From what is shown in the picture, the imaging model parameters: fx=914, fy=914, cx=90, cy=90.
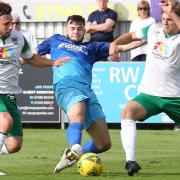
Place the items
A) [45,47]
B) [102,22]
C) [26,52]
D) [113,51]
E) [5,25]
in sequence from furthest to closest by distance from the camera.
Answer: [102,22] < [45,47] < [26,52] < [113,51] < [5,25]

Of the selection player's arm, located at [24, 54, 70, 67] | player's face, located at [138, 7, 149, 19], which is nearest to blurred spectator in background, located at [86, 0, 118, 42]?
player's face, located at [138, 7, 149, 19]

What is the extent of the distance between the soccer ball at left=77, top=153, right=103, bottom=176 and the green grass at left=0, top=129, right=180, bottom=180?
105 mm

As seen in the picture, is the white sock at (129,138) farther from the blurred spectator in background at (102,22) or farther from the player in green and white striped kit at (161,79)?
the blurred spectator in background at (102,22)

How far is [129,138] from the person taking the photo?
1194 centimetres

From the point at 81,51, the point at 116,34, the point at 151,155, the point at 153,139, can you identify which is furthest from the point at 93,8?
the point at 81,51

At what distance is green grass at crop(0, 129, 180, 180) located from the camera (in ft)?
39.7

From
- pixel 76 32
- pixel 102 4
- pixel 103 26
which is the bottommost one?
pixel 103 26

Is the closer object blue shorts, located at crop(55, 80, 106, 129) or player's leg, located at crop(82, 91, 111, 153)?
blue shorts, located at crop(55, 80, 106, 129)

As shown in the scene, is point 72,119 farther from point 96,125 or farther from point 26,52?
point 26,52

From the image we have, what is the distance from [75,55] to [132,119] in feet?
5.42

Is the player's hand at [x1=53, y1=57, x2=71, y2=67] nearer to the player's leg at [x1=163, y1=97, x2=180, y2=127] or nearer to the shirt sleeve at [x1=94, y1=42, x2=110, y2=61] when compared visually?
the shirt sleeve at [x1=94, y1=42, x2=110, y2=61]

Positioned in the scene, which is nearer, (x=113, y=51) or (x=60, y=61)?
(x=113, y=51)

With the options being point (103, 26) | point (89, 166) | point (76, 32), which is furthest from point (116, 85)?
point (89, 166)

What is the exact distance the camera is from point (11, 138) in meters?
12.7
